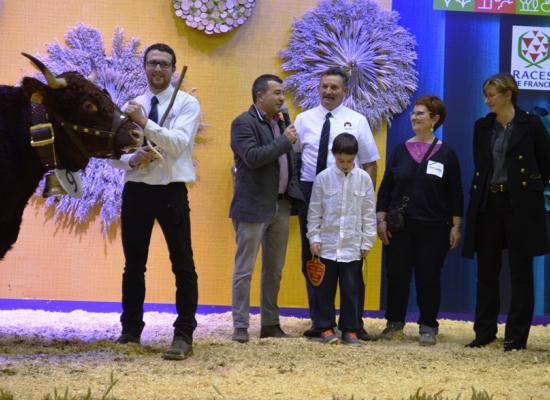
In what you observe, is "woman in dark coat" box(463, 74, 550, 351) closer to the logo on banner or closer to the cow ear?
the logo on banner

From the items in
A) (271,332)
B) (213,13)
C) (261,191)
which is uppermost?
(213,13)

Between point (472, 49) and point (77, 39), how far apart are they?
316cm

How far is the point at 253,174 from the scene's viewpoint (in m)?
5.47

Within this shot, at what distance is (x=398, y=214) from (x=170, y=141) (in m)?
1.88

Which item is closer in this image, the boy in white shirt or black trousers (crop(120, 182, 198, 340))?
black trousers (crop(120, 182, 198, 340))

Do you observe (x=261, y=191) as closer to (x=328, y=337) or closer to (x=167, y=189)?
(x=167, y=189)

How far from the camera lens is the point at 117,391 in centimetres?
367

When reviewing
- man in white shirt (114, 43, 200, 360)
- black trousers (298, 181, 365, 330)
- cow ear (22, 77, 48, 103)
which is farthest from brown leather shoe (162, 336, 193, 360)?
cow ear (22, 77, 48, 103)

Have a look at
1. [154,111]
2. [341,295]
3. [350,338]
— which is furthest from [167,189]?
[350,338]

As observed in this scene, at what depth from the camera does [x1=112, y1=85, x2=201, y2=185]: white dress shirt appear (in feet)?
14.8

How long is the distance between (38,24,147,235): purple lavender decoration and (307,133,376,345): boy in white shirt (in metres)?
1.79

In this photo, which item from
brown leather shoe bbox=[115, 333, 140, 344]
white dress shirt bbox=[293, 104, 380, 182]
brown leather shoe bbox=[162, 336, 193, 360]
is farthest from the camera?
Answer: white dress shirt bbox=[293, 104, 380, 182]

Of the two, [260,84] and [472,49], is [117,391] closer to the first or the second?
[260,84]

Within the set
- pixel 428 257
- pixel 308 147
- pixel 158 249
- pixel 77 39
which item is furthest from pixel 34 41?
pixel 428 257
